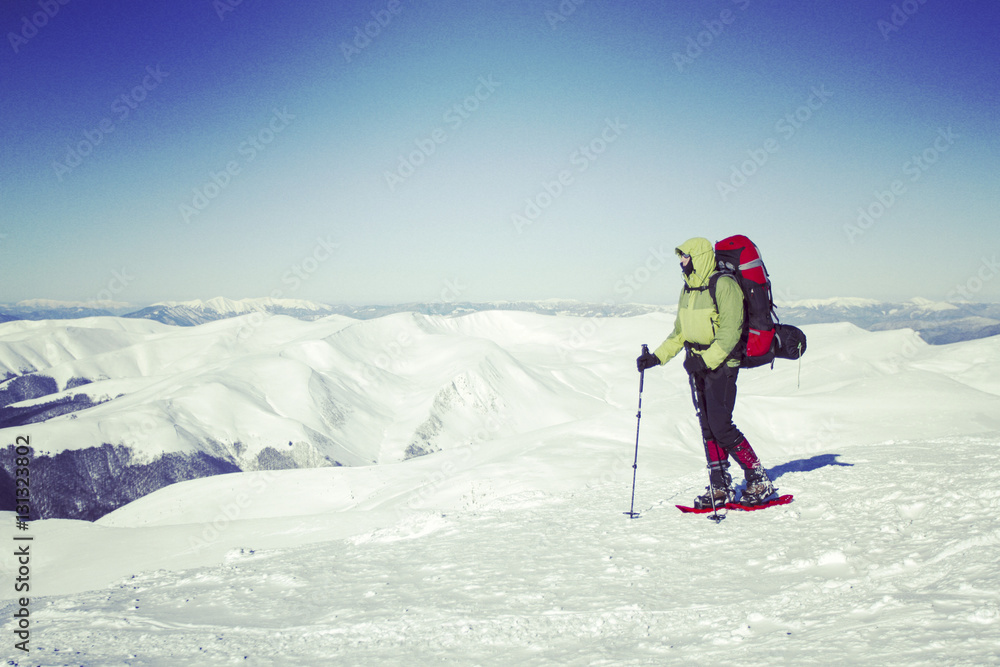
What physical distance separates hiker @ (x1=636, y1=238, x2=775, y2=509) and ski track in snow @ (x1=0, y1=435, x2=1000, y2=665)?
556 millimetres

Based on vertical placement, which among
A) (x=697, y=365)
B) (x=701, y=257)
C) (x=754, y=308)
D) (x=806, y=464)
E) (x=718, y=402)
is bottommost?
(x=806, y=464)

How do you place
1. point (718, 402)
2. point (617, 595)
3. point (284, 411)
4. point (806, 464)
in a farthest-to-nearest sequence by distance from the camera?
point (284, 411)
point (806, 464)
point (718, 402)
point (617, 595)

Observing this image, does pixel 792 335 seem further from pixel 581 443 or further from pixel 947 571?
pixel 581 443

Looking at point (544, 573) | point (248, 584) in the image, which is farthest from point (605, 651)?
point (248, 584)

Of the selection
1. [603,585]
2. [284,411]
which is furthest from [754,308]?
[284,411]

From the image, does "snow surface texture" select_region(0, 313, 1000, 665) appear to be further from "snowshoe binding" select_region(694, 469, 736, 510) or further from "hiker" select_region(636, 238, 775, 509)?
"hiker" select_region(636, 238, 775, 509)

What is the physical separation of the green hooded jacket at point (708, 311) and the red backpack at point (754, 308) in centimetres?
14

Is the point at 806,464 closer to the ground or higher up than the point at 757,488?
closer to the ground

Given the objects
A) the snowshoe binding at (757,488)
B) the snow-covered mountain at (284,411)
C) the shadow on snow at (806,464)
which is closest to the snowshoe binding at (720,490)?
the snowshoe binding at (757,488)

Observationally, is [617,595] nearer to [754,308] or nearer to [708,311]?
[708,311]

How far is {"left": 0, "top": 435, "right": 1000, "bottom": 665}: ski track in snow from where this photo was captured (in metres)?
3.56

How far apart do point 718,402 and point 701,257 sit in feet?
6.21

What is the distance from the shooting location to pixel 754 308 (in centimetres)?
658

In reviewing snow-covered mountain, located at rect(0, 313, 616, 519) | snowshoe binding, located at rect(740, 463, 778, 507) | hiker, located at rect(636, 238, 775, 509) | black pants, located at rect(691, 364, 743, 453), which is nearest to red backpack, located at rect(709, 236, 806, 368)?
hiker, located at rect(636, 238, 775, 509)
